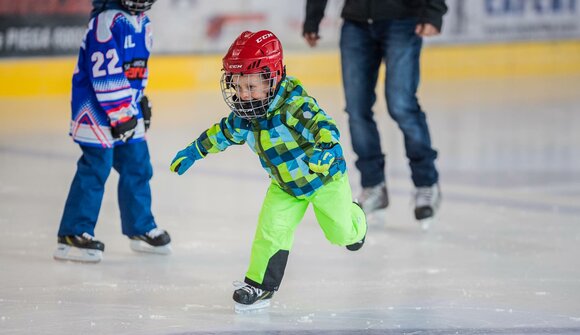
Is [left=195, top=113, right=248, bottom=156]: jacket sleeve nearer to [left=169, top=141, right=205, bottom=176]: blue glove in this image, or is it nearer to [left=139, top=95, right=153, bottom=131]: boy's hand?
[left=169, top=141, right=205, bottom=176]: blue glove

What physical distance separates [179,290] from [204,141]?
0.53 meters

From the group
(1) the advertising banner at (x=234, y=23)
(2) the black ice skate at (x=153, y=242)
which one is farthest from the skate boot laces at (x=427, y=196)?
(1) the advertising banner at (x=234, y=23)

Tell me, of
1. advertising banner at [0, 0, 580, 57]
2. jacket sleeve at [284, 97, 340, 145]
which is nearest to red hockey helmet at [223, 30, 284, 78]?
jacket sleeve at [284, 97, 340, 145]

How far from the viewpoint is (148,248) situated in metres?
4.25

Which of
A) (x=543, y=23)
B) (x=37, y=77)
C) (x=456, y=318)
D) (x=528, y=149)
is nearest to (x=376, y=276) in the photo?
(x=456, y=318)

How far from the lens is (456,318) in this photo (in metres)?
3.32

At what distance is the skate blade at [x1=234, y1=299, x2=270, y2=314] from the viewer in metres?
3.40

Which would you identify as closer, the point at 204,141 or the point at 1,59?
the point at 204,141

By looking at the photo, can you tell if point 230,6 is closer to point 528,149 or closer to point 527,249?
point 528,149

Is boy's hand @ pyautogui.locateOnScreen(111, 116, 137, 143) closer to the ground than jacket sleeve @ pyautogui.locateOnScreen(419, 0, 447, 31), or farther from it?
closer to the ground

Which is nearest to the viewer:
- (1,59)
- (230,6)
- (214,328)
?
(214,328)

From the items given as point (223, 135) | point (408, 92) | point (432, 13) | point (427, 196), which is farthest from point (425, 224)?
point (223, 135)

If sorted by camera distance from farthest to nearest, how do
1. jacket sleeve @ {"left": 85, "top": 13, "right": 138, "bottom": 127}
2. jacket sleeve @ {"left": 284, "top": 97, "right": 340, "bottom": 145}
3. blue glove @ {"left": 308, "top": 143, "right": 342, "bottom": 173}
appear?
jacket sleeve @ {"left": 85, "top": 13, "right": 138, "bottom": 127} < jacket sleeve @ {"left": 284, "top": 97, "right": 340, "bottom": 145} < blue glove @ {"left": 308, "top": 143, "right": 342, "bottom": 173}

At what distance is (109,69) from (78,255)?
0.68 m
